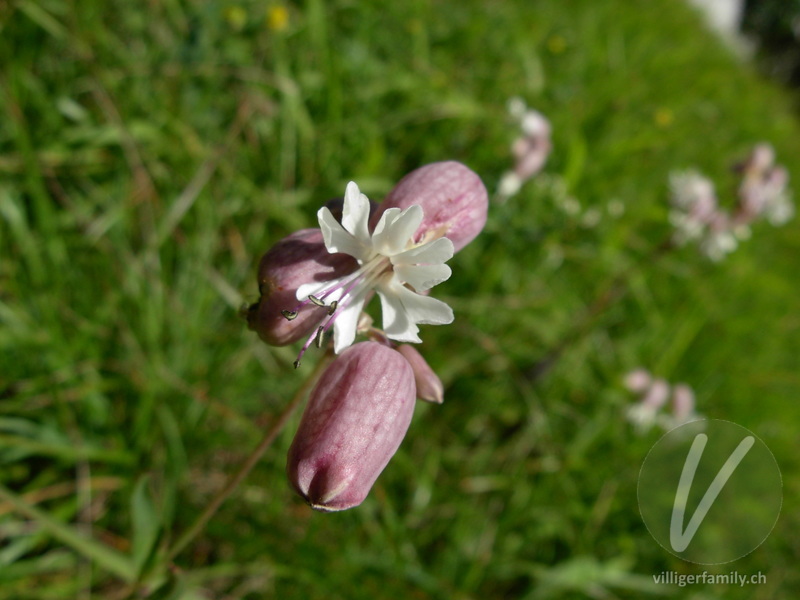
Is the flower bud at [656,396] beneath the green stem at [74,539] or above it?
beneath

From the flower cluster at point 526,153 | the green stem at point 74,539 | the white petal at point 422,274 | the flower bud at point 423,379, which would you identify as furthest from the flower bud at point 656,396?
the green stem at point 74,539

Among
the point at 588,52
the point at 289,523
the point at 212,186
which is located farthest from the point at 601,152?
the point at 289,523

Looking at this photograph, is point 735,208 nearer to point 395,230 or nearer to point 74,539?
point 395,230

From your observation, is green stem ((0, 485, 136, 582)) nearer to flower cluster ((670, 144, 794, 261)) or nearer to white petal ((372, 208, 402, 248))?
white petal ((372, 208, 402, 248))

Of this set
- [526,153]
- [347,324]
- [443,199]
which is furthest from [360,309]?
[526,153]

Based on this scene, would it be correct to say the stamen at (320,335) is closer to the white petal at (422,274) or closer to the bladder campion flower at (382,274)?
the bladder campion flower at (382,274)

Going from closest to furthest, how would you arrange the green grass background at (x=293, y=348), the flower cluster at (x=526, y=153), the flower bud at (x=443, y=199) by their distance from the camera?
the flower bud at (x=443, y=199) → the green grass background at (x=293, y=348) → the flower cluster at (x=526, y=153)

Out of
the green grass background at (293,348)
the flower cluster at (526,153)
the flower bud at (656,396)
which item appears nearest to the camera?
the green grass background at (293,348)

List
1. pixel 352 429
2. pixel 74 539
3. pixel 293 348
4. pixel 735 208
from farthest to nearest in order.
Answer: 1. pixel 735 208
2. pixel 293 348
3. pixel 74 539
4. pixel 352 429
